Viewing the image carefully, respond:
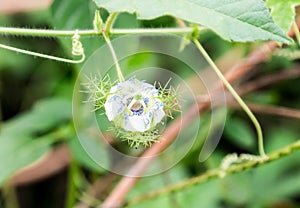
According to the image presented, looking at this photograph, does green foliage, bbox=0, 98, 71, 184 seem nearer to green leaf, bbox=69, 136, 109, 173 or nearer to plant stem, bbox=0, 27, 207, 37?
green leaf, bbox=69, 136, 109, 173

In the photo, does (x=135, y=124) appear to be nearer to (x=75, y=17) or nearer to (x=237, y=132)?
(x=75, y=17)

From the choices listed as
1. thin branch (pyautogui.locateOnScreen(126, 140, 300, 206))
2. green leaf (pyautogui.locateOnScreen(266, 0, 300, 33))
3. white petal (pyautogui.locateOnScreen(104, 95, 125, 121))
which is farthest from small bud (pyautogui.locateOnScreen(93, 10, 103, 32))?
thin branch (pyautogui.locateOnScreen(126, 140, 300, 206))

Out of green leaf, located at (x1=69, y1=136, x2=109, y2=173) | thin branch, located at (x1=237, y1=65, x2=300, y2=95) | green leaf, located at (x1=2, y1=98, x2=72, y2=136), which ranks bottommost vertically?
thin branch, located at (x1=237, y1=65, x2=300, y2=95)

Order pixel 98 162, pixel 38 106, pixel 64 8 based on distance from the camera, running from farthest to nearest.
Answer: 1. pixel 38 106
2. pixel 98 162
3. pixel 64 8

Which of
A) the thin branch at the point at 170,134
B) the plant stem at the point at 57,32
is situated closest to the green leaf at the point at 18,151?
the thin branch at the point at 170,134

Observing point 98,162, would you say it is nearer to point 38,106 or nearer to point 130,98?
point 38,106

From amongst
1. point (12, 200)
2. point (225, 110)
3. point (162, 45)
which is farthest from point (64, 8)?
point (12, 200)
